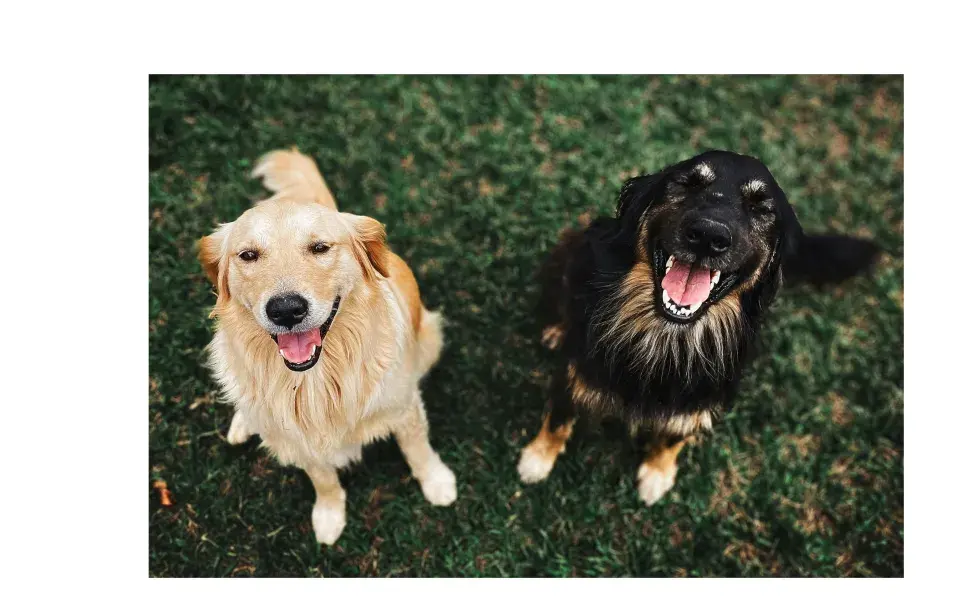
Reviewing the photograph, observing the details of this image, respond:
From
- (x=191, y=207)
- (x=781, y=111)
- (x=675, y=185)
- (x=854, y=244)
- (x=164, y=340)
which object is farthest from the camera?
→ (x=781, y=111)

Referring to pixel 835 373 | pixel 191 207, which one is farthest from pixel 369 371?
pixel 835 373

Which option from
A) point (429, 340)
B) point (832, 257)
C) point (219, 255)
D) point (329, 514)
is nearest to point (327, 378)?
point (219, 255)

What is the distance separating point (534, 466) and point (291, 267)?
1.98m

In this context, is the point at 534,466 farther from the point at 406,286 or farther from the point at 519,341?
the point at 406,286

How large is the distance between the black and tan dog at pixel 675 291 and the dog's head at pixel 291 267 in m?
1.08

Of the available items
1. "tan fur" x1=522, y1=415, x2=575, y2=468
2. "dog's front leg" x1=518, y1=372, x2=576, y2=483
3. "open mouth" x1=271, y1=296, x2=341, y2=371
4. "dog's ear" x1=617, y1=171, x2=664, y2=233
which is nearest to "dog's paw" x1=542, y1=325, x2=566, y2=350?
"dog's front leg" x1=518, y1=372, x2=576, y2=483

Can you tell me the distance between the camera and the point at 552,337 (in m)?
3.73

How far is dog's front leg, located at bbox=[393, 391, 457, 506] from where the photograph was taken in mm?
3029

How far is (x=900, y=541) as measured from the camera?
3529 millimetres

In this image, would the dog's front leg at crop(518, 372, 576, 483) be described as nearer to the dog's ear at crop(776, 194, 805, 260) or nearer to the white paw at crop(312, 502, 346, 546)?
the white paw at crop(312, 502, 346, 546)

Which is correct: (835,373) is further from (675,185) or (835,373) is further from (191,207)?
(191,207)

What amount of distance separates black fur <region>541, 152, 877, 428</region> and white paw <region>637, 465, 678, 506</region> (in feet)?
2.27

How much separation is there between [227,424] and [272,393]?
1.28 m

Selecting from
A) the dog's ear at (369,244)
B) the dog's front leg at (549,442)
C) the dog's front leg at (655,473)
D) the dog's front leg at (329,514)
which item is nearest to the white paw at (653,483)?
the dog's front leg at (655,473)
